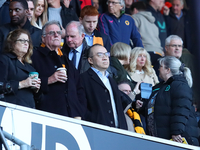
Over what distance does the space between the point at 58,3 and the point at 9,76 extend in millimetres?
2311

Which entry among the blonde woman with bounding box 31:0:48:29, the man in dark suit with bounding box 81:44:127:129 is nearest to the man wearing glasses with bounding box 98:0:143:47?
the blonde woman with bounding box 31:0:48:29

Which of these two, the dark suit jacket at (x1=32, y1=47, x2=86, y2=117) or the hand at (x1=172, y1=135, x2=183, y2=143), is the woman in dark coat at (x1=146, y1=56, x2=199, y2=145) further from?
the dark suit jacket at (x1=32, y1=47, x2=86, y2=117)

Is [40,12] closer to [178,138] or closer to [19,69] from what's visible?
[19,69]

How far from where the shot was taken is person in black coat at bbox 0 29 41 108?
3.87 meters

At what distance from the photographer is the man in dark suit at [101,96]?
4480 mm

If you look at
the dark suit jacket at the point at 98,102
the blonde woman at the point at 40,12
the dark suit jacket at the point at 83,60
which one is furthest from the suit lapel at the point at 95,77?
the blonde woman at the point at 40,12

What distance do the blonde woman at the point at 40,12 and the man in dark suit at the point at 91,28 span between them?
0.55 meters

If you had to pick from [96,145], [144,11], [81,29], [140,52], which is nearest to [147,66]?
[140,52]

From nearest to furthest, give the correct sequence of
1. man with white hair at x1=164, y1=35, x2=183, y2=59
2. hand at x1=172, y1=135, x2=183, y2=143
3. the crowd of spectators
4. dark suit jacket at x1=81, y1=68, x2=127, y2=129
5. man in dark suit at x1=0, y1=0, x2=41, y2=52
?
the crowd of spectators < dark suit jacket at x1=81, y1=68, x2=127, y2=129 < hand at x1=172, y1=135, x2=183, y2=143 < man in dark suit at x1=0, y1=0, x2=41, y2=52 < man with white hair at x1=164, y1=35, x2=183, y2=59

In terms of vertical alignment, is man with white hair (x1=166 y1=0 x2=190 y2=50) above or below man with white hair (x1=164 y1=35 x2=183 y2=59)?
above

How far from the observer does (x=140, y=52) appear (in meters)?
6.18

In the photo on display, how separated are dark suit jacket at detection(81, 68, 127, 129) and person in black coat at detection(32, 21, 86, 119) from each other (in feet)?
0.38

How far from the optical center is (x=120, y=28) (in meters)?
6.70

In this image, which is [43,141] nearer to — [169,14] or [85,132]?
[85,132]
